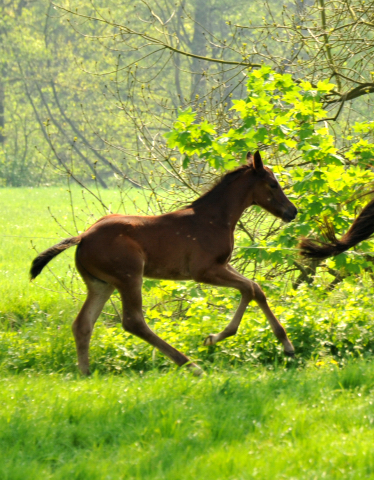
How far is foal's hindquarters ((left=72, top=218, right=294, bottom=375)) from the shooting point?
5434 mm

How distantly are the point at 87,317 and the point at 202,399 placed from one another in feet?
5.47

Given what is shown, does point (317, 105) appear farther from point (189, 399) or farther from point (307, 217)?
point (189, 399)

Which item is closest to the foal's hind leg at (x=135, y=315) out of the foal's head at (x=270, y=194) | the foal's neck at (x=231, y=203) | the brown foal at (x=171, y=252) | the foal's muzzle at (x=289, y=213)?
the brown foal at (x=171, y=252)

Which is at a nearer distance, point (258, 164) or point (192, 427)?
point (192, 427)

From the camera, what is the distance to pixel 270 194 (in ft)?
19.8

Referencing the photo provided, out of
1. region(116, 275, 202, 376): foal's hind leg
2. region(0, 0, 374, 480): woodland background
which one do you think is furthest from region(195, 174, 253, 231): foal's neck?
region(116, 275, 202, 376): foal's hind leg

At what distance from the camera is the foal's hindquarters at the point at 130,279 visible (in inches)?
214

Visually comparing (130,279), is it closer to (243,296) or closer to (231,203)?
(243,296)

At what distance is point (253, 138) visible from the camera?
6695mm

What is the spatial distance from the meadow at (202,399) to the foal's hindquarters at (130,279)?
257mm

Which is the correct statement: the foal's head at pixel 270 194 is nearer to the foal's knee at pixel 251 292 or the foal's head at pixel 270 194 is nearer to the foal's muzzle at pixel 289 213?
the foal's muzzle at pixel 289 213

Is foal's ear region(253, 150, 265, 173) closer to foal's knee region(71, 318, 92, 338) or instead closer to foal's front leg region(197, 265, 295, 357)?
foal's front leg region(197, 265, 295, 357)

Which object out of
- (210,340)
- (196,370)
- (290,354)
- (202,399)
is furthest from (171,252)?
(202,399)

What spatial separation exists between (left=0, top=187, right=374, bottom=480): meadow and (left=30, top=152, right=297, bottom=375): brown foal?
398 millimetres
